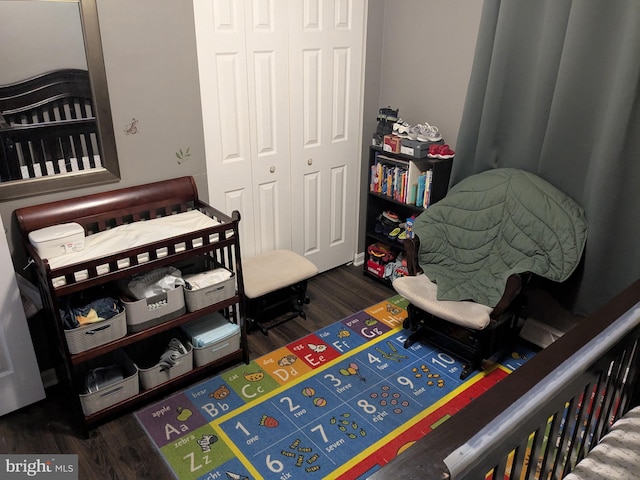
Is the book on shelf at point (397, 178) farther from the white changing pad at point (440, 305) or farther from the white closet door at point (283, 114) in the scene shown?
the white changing pad at point (440, 305)

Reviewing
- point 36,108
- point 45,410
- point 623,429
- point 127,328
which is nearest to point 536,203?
point 623,429

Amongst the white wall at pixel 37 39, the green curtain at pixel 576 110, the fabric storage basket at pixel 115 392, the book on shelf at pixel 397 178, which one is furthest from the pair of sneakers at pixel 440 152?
the fabric storage basket at pixel 115 392

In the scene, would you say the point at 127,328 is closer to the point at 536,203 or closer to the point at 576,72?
the point at 536,203

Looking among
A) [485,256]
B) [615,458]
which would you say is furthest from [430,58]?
[615,458]

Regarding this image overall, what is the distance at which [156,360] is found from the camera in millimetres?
2598

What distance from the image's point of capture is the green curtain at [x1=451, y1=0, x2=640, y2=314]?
88.4 inches

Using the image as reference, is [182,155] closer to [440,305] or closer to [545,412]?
[440,305]

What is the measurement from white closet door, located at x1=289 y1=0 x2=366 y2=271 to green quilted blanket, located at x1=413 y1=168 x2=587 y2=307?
0.87m

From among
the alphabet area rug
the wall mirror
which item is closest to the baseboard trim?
the alphabet area rug

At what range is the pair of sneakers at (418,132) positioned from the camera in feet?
10.2

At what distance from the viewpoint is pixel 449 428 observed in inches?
38.1

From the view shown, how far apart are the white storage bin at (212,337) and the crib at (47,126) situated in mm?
968

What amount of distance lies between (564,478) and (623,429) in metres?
0.28

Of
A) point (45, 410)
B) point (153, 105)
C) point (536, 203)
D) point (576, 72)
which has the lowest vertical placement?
point (45, 410)
